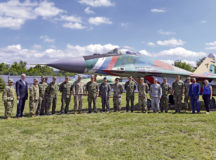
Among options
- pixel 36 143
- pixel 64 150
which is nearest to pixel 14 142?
pixel 36 143

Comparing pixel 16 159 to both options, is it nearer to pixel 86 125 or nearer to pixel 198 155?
pixel 86 125

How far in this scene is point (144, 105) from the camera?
30.5ft

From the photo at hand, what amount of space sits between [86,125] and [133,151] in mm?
2670

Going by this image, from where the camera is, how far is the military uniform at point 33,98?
820 cm

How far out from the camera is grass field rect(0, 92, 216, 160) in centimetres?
418

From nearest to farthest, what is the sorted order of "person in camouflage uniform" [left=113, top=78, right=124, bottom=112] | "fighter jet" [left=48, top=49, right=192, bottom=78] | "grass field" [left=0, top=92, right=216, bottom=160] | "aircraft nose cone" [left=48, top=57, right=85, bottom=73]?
1. "grass field" [left=0, top=92, right=216, bottom=160]
2. "aircraft nose cone" [left=48, top=57, right=85, bottom=73]
3. "fighter jet" [left=48, top=49, right=192, bottom=78]
4. "person in camouflage uniform" [left=113, top=78, right=124, bottom=112]

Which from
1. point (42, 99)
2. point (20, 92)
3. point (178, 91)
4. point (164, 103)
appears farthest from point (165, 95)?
point (20, 92)

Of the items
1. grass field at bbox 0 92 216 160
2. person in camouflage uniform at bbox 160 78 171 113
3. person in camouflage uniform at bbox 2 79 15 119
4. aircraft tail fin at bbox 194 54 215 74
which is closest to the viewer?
grass field at bbox 0 92 216 160

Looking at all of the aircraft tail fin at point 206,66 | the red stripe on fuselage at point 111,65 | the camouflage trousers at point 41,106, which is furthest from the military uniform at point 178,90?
the aircraft tail fin at point 206,66

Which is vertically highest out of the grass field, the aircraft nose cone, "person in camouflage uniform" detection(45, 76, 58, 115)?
the aircraft nose cone

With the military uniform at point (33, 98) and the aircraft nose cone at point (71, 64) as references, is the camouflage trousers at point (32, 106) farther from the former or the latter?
the aircraft nose cone at point (71, 64)

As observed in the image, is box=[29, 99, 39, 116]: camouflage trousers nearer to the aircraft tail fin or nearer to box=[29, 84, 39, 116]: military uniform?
box=[29, 84, 39, 116]: military uniform

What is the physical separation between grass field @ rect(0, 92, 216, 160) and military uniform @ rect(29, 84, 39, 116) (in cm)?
104

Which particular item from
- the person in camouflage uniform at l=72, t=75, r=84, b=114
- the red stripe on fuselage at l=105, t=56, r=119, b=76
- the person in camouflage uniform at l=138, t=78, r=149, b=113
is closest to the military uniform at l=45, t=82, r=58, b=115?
the person in camouflage uniform at l=72, t=75, r=84, b=114
